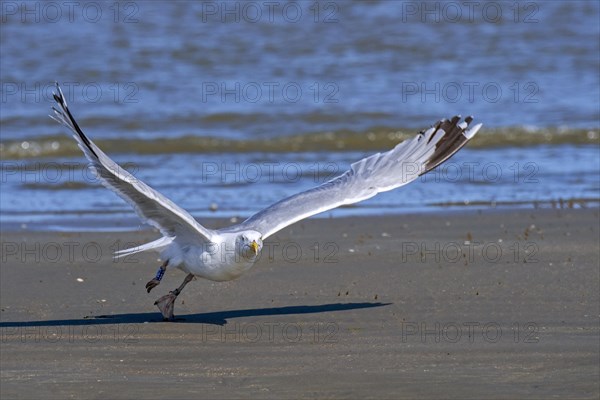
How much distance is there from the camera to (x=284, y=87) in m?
22.4

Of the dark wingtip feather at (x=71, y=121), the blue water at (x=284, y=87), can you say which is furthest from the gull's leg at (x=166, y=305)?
the blue water at (x=284, y=87)

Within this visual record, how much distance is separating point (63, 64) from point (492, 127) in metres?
9.63

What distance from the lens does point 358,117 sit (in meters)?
19.8

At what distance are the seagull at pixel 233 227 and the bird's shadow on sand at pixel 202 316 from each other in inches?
7.3

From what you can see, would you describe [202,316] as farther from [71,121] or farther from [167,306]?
[71,121]

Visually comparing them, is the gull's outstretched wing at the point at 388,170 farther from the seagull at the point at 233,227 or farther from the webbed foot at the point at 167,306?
the webbed foot at the point at 167,306

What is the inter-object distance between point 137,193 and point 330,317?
1585 mm

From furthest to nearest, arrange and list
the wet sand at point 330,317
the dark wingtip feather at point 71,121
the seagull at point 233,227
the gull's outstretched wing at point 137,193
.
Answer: the seagull at point 233,227 < the gull's outstretched wing at point 137,193 < the dark wingtip feather at point 71,121 < the wet sand at point 330,317

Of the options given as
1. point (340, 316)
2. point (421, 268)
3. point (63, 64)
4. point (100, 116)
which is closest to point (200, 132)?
point (100, 116)

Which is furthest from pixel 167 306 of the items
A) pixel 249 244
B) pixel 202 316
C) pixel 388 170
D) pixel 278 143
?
pixel 278 143

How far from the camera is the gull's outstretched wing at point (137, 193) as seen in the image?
7.61m

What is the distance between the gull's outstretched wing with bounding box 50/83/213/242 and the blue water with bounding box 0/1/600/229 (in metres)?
3.75

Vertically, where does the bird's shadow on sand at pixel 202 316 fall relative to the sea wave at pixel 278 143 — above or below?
below

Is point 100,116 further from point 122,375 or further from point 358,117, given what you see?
point 122,375
